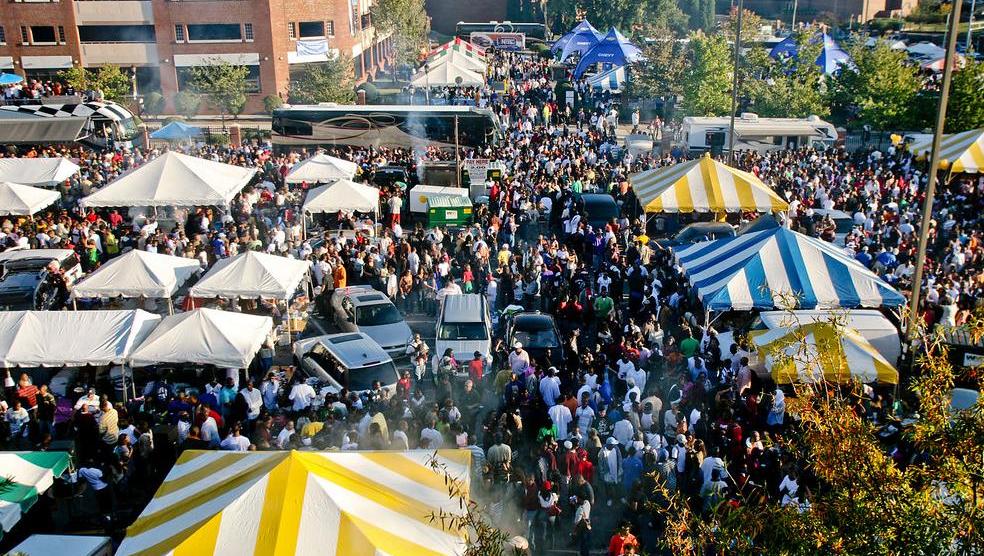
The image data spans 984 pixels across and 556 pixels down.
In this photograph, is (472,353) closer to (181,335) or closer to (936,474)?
(181,335)

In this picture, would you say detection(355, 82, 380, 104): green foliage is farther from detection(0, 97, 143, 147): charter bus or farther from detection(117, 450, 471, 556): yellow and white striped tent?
detection(117, 450, 471, 556): yellow and white striped tent

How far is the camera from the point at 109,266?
16.1m

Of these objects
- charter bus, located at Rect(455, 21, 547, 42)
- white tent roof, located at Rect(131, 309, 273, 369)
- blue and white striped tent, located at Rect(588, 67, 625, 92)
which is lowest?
white tent roof, located at Rect(131, 309, 273, 369)

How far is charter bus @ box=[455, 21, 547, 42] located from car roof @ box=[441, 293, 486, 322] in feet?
193

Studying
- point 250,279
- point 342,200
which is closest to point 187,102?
point 342,200

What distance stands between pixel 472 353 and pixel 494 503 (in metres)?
4.80

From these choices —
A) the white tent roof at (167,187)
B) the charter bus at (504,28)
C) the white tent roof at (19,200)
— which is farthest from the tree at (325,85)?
the charter bus at (504,28)

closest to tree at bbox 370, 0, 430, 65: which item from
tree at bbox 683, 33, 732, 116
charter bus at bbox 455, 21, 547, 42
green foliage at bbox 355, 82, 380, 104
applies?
green foliage at bbox 355, 82, 380, 104

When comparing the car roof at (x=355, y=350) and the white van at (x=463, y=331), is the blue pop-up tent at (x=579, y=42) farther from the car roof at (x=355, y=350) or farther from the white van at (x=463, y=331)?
the car roof at (x=355, y=350)

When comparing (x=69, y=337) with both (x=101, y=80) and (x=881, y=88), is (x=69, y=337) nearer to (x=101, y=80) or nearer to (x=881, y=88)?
(x=881, y=88)

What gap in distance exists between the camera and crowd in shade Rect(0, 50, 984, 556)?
10.7 m

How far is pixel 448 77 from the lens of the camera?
42.1 metres

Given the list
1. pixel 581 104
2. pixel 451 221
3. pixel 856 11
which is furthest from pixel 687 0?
pixel 451 221

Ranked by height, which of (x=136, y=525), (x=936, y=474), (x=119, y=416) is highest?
(x=936, y=474)
